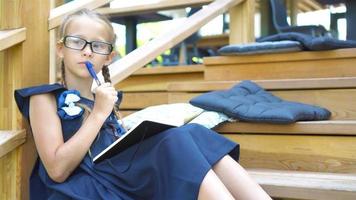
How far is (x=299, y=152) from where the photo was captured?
1392mm

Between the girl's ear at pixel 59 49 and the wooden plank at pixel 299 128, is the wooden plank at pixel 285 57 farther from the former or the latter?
the girl's ear at pixel 59 49

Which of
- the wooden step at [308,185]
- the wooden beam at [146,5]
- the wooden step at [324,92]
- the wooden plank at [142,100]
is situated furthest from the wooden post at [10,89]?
the wooden beam at [146,5]

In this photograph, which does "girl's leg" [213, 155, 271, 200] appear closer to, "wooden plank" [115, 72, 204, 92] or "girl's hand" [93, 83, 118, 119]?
"girl's hand" [93, 83, 118, 119]

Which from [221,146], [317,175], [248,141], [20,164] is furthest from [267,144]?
[20,164]

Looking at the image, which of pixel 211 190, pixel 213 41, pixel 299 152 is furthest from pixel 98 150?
pixel 213 41

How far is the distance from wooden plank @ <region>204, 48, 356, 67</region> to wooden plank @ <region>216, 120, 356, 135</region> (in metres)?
0.43

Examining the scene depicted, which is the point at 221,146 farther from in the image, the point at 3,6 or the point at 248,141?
the point at 3,6

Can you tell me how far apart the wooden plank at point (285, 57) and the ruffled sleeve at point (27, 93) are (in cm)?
102

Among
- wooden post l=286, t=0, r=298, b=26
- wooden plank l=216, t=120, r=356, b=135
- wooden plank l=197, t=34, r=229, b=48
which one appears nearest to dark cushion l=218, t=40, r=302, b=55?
wooden plank l=216, t=120, r=356, b=135

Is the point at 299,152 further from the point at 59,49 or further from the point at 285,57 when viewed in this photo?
the point at 59,49

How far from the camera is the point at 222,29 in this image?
218 inches

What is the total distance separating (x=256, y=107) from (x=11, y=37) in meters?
0.78

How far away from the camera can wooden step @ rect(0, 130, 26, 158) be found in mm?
1079

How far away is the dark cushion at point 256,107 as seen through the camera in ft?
4.64
